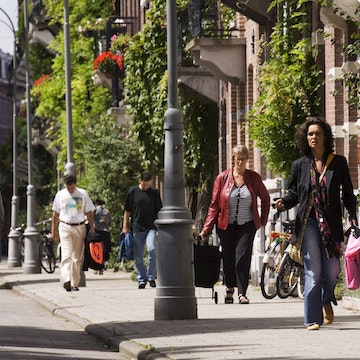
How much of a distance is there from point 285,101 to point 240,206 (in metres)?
3.76

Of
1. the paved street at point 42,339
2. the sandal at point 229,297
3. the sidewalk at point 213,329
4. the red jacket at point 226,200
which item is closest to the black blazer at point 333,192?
the sidewalk at point 213,329

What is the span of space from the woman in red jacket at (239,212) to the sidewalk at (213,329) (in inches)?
23.3

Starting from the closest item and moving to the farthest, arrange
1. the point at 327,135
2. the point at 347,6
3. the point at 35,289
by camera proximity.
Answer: the point at 327,135 → the point at 347,6 → the point at 35,289

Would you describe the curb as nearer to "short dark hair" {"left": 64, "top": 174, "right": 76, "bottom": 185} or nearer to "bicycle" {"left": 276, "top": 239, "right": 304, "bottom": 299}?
"short dark hair" {"left": 64, "top": 174, "right": 76, "bottom": 185}

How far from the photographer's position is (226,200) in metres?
19.3

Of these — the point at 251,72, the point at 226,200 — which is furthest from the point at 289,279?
the point at 251,72

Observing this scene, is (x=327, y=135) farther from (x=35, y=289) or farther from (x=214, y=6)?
(x=214, y=6)

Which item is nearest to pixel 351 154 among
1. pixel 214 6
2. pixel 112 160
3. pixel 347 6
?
pixel 347 6

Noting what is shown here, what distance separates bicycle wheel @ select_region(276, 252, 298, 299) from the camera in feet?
68.2

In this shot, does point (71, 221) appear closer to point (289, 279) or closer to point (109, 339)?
point (289, 279)

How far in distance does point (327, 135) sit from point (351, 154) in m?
7.32

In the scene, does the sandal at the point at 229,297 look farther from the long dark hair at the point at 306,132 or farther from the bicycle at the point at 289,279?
the long dark hair at the point at 306,132

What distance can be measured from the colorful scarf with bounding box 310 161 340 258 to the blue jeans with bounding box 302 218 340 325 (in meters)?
0.07

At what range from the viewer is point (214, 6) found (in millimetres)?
30453
